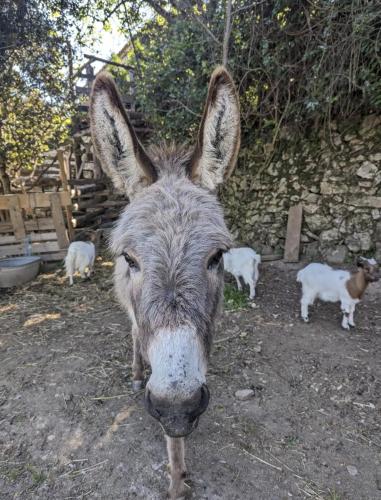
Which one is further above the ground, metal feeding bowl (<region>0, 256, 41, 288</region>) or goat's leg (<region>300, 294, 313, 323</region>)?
metal feeding bowl (<region>0, 256, 41, 288</region>)

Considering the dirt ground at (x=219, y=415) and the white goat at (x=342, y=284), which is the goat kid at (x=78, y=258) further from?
the white goat at (x=342, y=284)

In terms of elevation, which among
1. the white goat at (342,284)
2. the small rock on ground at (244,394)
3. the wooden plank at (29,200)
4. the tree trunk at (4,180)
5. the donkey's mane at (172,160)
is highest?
the tree trunk at (4,180)

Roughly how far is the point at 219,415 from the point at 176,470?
2.79 feet

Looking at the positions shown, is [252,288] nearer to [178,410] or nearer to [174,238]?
[174,238]

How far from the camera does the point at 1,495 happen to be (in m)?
2.18

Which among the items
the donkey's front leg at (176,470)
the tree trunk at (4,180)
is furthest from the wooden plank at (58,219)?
the donkey's front leg at (176,470)

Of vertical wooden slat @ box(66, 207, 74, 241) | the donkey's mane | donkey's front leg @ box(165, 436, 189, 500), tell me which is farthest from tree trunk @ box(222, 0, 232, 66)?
vertical wooden slat @ box(66, 207, 74, 241)

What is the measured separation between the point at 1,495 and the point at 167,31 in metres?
8.55

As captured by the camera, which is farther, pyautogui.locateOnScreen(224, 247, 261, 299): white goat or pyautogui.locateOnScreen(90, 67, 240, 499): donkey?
pyautogui.locateOnScreen(224, 247, 261, 299): white goat

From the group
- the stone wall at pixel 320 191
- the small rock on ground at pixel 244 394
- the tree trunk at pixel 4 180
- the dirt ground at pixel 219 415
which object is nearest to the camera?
the dirt ground at pixel 219 415

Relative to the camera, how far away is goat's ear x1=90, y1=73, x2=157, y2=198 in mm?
1888

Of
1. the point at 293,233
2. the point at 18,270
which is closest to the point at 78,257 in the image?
the point at 18,270

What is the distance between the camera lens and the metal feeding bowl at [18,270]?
586 cm

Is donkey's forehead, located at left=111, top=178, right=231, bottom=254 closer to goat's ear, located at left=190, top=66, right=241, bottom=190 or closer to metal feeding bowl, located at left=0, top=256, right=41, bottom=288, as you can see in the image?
goat's ear, located at left=190, top=66, right=241, bottom=190
